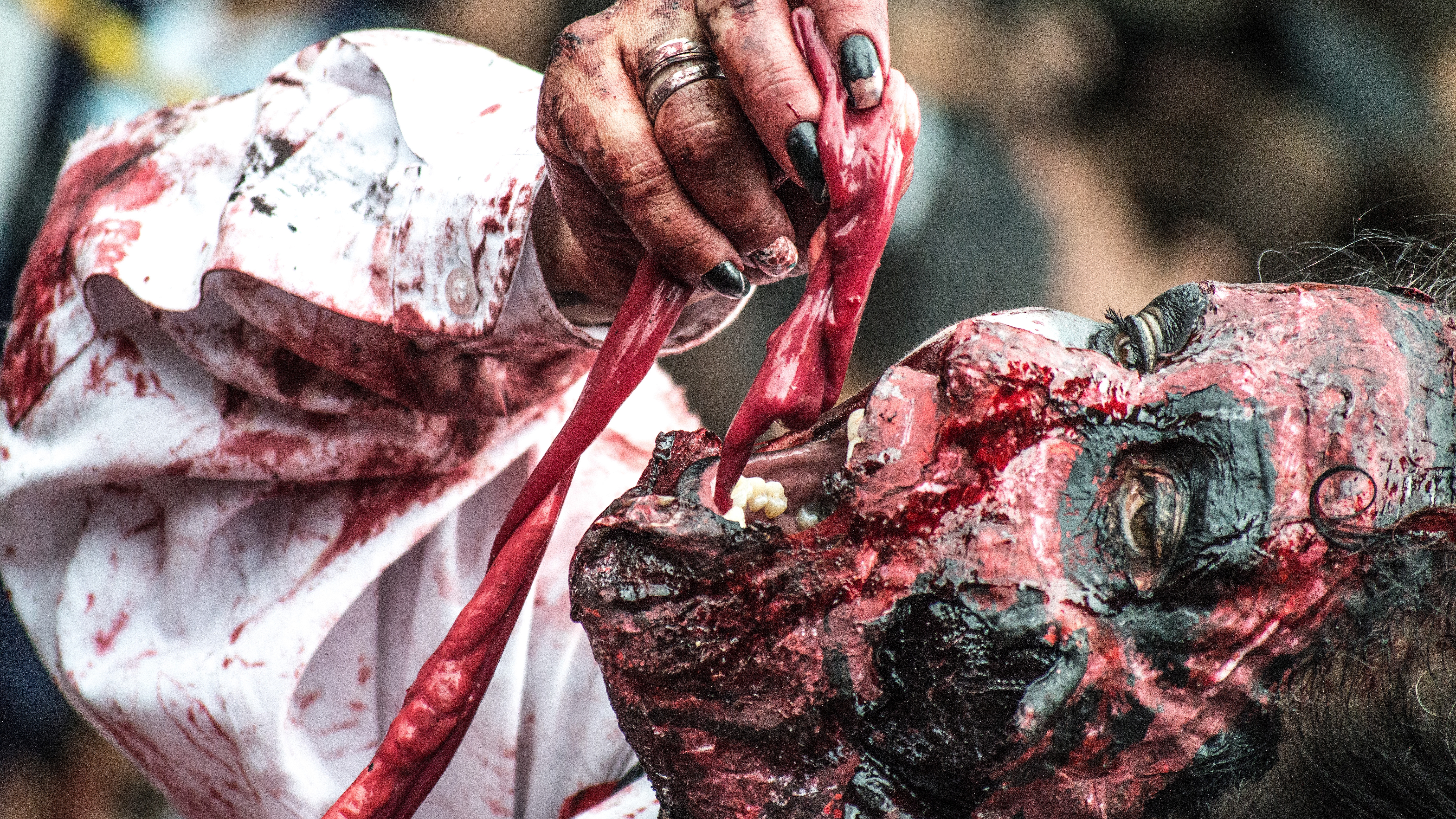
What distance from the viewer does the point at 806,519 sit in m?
0.81

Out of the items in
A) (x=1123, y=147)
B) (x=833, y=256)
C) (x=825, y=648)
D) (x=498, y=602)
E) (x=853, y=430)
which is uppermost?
(x=833, y=256)

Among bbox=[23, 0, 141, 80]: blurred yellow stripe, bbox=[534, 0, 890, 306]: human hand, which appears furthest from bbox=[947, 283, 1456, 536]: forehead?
bbox=[23, 0, 141, 80]: blurred yellow stripe

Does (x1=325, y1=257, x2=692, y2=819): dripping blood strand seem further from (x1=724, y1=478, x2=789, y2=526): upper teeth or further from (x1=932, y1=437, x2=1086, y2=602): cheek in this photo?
(x1=932, y1=437, x2=1086, y2=602): cheek

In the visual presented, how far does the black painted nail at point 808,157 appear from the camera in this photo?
0.79m

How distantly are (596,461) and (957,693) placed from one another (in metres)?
0.73

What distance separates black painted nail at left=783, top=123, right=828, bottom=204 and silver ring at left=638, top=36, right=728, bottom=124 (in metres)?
0.09

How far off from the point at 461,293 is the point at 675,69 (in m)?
0.38

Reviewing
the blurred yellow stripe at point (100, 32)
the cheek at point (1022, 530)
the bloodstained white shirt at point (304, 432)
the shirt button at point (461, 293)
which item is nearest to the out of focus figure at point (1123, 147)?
the blurred yellow stripe at point (100, 32)

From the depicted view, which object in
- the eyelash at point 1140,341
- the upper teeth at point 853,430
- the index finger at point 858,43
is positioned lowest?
the upper teeth at point 853,430

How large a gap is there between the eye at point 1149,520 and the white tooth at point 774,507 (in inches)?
10.0

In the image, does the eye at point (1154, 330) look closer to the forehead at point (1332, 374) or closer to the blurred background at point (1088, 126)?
the forehead at point (1332, 374)

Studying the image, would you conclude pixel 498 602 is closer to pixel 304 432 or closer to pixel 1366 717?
pixel 304 432

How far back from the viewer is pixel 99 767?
9.28 feet

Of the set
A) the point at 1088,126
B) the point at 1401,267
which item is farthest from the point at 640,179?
the point at 1088,126
